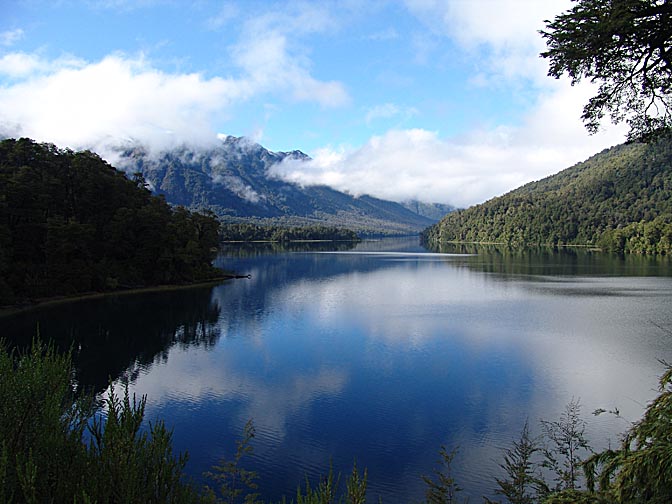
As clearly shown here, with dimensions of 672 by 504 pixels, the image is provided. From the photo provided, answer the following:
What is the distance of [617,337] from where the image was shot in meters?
33.7

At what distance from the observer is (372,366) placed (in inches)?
1088

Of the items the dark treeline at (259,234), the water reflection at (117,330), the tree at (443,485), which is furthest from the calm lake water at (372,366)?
the dark treeline at (259,234)

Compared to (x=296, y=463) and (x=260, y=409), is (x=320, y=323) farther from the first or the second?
(x=296, y=463)

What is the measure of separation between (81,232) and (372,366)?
3717 centimetres

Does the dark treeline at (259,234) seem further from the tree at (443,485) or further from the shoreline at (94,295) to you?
the tree at (443,485)

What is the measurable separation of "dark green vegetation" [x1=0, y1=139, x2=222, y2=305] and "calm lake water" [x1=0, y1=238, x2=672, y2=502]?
514cm

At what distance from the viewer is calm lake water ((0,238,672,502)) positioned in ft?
57.2

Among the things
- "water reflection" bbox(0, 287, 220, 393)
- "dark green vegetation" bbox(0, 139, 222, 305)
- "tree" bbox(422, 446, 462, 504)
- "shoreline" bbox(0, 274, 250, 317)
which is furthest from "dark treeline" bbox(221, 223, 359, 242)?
"tree" bbox(422, 446, 462, 504)

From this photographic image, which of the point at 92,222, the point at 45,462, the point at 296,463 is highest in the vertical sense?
the point at 92,222

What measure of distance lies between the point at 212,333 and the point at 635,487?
34829 millimetres

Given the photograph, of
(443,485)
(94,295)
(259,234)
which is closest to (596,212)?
(259,234)

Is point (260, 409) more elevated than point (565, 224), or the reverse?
point (565, 224)

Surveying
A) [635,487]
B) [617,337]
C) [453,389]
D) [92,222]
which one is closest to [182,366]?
[453,389]

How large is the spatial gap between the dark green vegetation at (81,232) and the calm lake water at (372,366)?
5.14 meters
